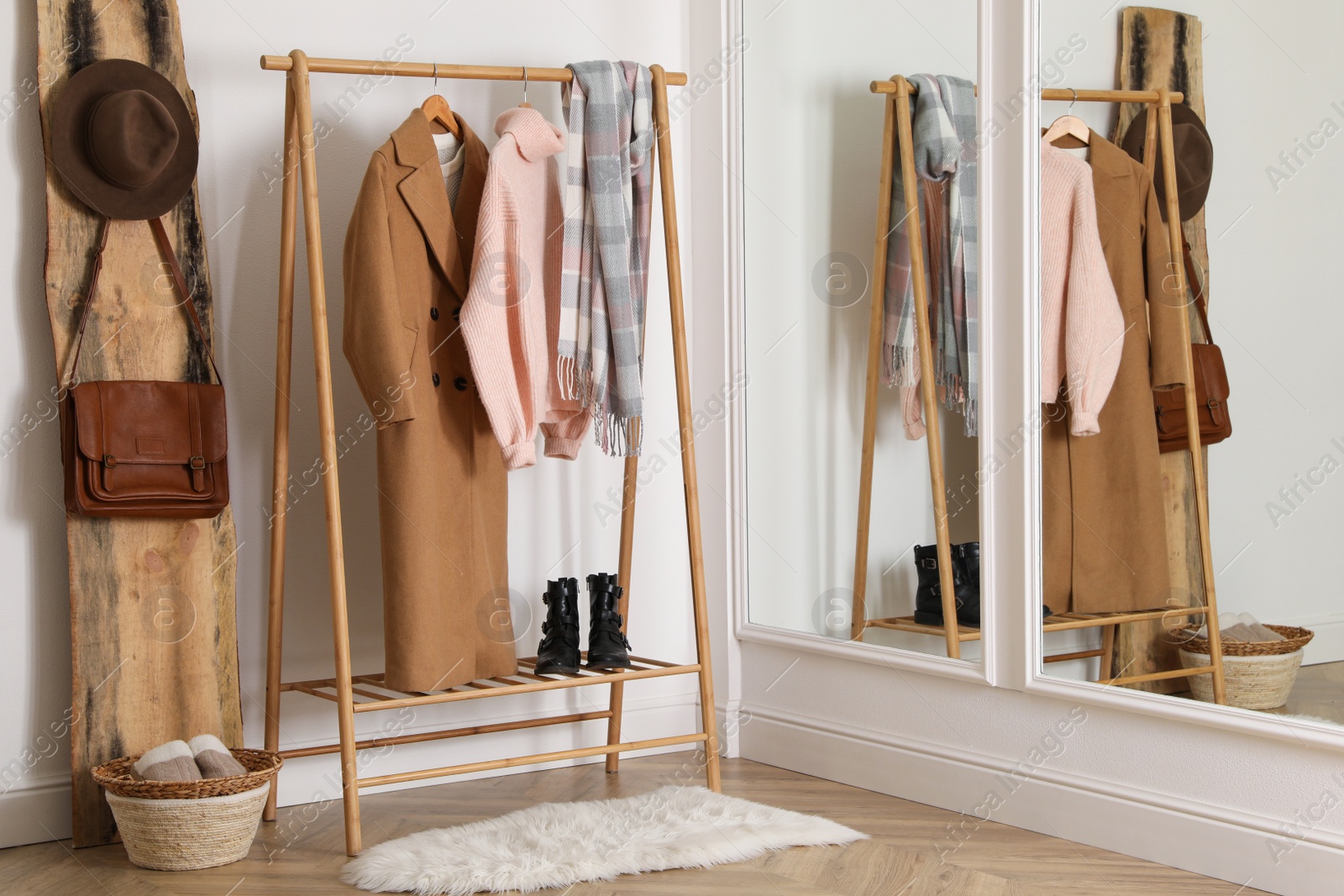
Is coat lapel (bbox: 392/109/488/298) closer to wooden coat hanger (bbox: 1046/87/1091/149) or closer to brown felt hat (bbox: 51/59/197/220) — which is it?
brown felt hat (bbox: 51/59/197/220)

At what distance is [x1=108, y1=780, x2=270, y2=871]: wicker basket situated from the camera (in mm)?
2168

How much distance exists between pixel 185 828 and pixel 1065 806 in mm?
1599

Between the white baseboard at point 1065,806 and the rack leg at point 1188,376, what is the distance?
11.6 inches

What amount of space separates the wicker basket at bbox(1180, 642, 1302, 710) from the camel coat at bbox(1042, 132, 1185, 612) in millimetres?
151

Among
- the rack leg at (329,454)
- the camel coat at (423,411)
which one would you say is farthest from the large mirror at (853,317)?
the rack leg at (329,454)

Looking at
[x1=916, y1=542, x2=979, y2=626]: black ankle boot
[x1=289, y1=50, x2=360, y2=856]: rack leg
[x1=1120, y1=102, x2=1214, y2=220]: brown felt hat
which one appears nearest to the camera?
[x1=1120, y1=102, x2=1214, y2=220]: brown felt hat

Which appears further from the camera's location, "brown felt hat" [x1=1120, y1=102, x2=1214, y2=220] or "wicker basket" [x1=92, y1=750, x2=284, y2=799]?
"wicker basket" [x1=92, y1=750, x2=284, y2=799]

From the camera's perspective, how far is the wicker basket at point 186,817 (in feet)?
7.10

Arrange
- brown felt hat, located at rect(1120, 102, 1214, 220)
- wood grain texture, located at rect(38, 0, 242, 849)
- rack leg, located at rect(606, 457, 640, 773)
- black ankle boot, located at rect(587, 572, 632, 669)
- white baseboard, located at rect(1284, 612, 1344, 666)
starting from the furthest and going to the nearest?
1. rack leg, located at rect(606, 457, 640, 773)
2. black ankle boot, located at rect(587, 572, 632, 669)
3. wood grain texture, located at rect(38, 0, 242, 849)
4. brown felt hat, located at rect(1120, 102, 1214, 220)
5. white baseboard, located at rect(1284, 612, 1344, 666)

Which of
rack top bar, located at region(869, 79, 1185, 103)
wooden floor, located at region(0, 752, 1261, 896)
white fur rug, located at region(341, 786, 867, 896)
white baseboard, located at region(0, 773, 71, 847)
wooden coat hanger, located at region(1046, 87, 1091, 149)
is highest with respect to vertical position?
rack top bar, located at region(869, 79, 1185, 103)

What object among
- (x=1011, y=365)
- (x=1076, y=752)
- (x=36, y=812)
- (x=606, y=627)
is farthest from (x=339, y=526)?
(x=1076, y=752)

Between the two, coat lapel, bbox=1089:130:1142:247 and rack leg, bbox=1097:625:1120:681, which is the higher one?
coat lapel, bbox=1089:130:1142:247

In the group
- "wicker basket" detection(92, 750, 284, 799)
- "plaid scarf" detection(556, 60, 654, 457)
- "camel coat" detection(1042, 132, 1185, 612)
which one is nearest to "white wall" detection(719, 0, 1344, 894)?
"camel coat" detection(1042, 132, 1185, 612)

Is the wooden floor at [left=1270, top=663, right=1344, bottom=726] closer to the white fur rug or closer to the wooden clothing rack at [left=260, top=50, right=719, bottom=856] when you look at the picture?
the white fur rug
